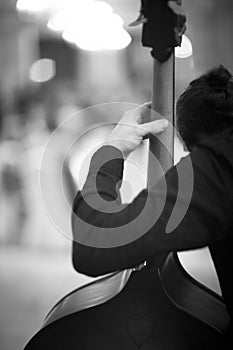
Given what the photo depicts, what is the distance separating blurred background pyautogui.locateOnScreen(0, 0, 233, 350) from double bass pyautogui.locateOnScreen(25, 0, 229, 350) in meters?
0.04

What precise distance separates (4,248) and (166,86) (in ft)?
5.35

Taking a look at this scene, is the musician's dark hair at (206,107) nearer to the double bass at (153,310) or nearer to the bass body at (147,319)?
the double bass at (153,310)

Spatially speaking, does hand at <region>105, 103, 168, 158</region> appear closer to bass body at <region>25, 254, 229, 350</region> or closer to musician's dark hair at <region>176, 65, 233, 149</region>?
musician's dark hair at <region>176, 65, 233, 149</region>

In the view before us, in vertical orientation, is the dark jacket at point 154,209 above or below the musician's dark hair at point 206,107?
below

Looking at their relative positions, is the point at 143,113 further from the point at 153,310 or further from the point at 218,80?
the point at 153,310

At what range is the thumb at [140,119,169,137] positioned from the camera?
76 centimetres

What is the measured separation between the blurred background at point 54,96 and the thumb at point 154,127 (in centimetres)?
5

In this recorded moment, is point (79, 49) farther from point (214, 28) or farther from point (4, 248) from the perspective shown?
point (4, 248)

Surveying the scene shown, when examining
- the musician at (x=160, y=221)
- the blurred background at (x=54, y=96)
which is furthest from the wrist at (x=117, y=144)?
the blurred background at (x=54, y=96)

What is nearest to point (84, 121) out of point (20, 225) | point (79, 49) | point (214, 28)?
point (214, 28)

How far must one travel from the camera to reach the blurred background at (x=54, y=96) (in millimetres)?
1018

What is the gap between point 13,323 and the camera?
173 cm

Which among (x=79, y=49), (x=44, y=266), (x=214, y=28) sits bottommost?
(x=44, y=266)

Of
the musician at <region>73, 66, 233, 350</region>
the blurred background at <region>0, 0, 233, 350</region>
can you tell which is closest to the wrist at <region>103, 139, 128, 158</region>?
the musician at <region>73, 66, 233, 350</region>
